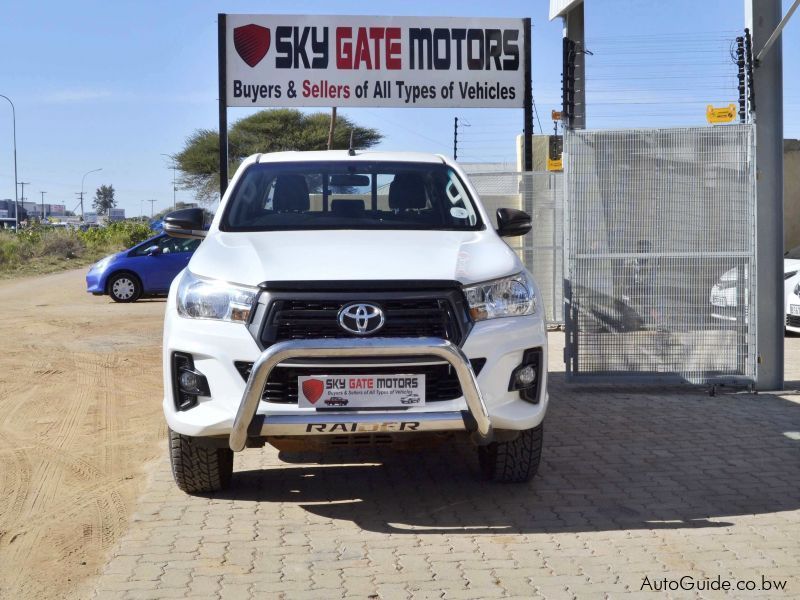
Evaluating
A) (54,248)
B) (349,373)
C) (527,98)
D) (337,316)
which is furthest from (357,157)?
(54,248)

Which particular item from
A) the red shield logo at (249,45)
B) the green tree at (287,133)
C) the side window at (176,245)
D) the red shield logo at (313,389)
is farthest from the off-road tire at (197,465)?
the green tree at (287,133)

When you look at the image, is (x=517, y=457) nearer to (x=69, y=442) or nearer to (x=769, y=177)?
(x=69, y=442)

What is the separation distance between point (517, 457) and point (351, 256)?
4.76 feet

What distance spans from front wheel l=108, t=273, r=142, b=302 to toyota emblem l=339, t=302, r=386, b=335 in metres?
16.8

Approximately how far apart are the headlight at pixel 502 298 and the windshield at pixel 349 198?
37.8 inches

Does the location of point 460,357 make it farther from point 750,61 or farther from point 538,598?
point 750,61

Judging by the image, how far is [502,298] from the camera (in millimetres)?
5312

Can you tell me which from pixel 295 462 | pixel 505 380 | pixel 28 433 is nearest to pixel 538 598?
pixel 505 380

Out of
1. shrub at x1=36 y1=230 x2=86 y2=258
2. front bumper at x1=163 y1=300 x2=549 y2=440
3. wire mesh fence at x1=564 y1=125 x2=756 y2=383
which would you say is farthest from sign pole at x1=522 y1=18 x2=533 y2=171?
shrub at x1=36 y1=230 x2=86 y2=258

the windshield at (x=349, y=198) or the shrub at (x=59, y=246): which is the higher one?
the shrub at (x=59, y=246)

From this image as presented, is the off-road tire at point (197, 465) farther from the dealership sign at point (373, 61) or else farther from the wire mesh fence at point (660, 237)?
the dealership sign at point (373, 61)

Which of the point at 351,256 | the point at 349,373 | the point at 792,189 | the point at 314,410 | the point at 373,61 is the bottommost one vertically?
the point at 314,410

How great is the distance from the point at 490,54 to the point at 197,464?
697 cm

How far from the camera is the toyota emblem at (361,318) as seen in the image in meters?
5.01
